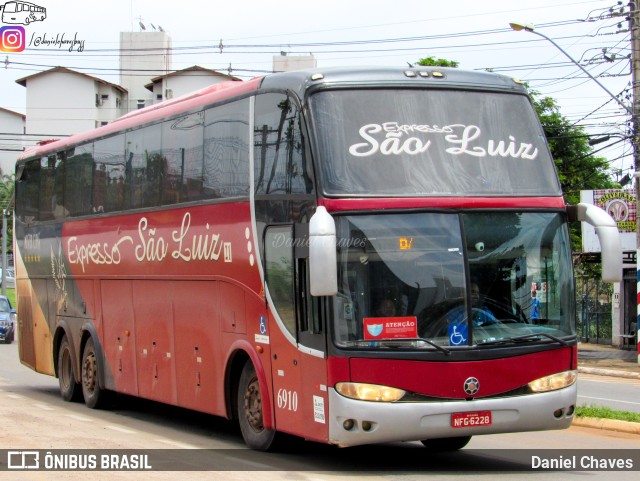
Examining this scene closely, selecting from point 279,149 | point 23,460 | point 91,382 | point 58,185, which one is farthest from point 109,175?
point 23,460

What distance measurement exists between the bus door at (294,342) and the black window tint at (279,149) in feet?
1.55

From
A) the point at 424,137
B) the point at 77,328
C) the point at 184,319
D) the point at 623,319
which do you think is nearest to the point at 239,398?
the point at 184,319

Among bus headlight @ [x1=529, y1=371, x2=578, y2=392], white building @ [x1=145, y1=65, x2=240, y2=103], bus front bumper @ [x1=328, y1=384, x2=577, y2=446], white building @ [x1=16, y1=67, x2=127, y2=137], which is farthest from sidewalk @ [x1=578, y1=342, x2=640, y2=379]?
white building @ [x1=16, y1=67, x2=127, y2=137]

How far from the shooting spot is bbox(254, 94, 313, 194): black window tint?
11.0 metres

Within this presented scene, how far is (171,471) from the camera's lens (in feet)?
34.7

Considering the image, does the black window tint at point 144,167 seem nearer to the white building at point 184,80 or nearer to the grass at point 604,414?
the grass at point 604,414

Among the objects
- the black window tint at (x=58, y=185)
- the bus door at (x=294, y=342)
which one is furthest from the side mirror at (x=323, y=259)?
the black window tint at (x=58, y=185)

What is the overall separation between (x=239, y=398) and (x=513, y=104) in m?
4.62

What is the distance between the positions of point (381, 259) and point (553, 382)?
220cm

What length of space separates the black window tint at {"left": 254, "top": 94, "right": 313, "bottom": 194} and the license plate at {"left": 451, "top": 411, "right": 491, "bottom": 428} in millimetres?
2630

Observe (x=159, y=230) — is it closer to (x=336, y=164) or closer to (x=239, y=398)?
(x=239, y=398)

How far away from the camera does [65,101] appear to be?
84250 millimetres

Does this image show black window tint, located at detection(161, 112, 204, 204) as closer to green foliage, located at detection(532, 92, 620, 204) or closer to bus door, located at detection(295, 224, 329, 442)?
bus door, located at detection(295, 224, 329, 442)

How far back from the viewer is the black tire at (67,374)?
62.4 feet
